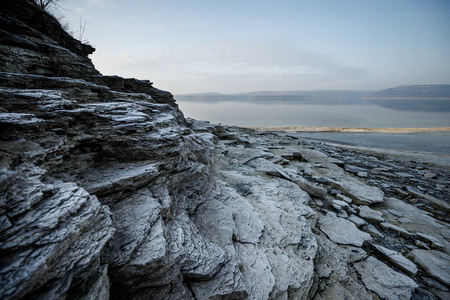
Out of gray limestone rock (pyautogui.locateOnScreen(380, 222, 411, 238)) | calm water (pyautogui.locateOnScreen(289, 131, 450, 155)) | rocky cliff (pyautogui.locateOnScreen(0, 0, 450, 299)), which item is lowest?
calm water (pyautogui.locateOnScreen(289, 131, 450, 155))

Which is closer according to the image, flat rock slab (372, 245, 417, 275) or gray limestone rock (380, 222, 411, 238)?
flat rock slab (372, 245, 417, 275)

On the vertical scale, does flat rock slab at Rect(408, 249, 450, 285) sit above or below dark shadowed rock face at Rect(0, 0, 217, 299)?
below

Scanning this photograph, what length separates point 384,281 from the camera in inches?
208

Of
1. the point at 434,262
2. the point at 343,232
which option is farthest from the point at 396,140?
the point at 343,232

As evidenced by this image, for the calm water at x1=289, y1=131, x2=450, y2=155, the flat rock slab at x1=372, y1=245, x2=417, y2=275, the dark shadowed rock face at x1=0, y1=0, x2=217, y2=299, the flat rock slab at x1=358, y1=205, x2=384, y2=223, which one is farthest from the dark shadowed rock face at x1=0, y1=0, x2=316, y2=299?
the calm water at x1=289, y1=131, x2=450, y2=155

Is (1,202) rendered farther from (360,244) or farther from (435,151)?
(435,151)

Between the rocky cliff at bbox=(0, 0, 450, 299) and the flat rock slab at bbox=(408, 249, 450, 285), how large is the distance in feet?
0.12

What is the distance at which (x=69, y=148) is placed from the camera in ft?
13.2

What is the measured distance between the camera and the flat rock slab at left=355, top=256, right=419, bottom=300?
16.4 ft

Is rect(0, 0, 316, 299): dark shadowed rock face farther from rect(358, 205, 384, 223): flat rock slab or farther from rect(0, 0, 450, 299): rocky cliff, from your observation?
rect(358, 205, 384, 223): flat rock slab

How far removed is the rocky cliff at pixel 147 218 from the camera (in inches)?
102

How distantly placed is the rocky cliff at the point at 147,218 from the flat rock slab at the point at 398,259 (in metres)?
0.03

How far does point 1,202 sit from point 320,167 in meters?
15.0

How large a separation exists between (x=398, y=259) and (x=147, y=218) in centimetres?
798
